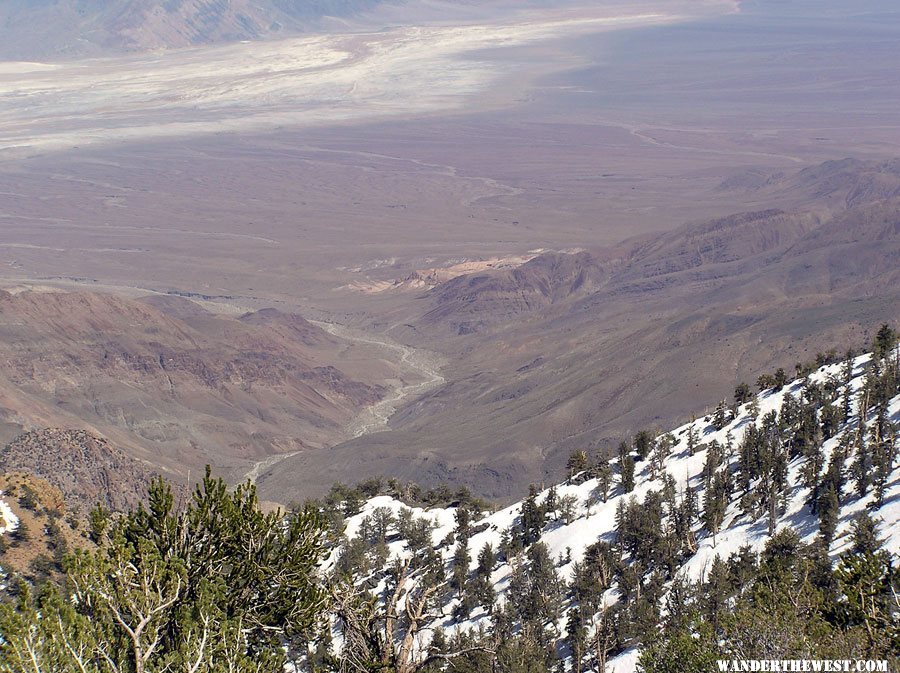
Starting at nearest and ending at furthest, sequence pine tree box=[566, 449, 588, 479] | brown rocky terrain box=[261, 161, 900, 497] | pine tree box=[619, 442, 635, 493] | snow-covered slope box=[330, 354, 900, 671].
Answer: snow-covered slope box=[330, 354, 900, 671], pine tree box=[619, 442, 635, 493], pine tree box=[566, 449, 588, 479], brown rocky terrain box=[261, 161, 900, 497]

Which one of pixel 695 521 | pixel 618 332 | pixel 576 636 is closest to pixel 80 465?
pixel 695 521

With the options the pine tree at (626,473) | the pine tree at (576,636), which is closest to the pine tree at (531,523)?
the pine tree at (626,473)

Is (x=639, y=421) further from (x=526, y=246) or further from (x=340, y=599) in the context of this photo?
(x=526, y=246)

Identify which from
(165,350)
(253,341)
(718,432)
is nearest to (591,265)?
(253,341)

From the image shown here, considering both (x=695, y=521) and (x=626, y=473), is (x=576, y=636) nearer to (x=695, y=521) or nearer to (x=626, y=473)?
(x=695, y=521)

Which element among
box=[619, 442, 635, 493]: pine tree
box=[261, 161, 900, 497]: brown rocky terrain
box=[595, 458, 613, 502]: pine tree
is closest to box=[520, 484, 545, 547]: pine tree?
box=[595, 458, 613, 502]: pine tree

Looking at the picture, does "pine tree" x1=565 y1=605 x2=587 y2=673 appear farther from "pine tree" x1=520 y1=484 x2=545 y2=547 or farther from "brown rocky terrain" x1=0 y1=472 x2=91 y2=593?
"brown rocky terrain" x1=0 y1=472 x2=91 y2=593
